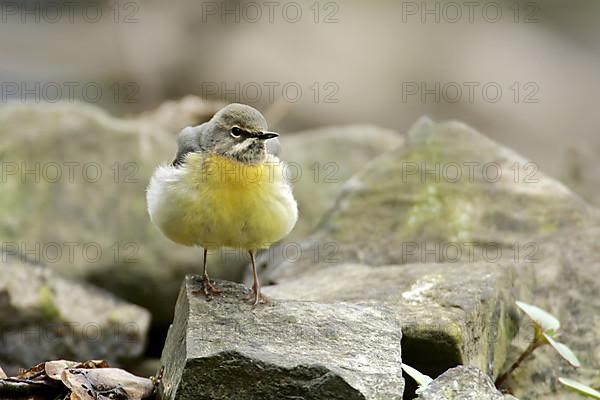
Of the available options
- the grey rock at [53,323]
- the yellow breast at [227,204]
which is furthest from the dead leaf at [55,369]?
the grey rock at [53,323]

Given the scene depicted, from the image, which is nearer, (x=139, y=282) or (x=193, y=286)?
(x=193, y=286)

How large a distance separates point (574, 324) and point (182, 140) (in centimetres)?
270

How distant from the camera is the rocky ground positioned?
4.71m

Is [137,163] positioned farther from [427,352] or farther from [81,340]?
[427,352]

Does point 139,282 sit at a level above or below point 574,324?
below

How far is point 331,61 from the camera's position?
16422mm

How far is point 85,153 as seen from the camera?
9531 millimetres

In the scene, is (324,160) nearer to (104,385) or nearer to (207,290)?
(207,290)

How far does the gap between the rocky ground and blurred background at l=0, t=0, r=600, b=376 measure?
4.04m

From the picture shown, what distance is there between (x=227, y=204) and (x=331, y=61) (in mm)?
11306

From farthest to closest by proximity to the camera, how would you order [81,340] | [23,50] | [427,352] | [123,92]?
[23,50]
[123,92]
[81,340]
[427,352]

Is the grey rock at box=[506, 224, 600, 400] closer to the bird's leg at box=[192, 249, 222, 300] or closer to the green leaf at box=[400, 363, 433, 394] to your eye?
the green leaf at box=[400, 363, 433, 394]

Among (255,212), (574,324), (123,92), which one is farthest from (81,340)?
(123,92)

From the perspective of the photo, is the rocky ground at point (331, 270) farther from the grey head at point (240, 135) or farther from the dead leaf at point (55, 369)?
the grey head at point (240, 135)
